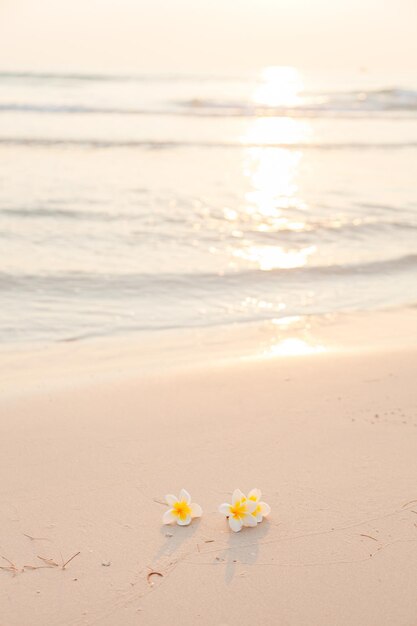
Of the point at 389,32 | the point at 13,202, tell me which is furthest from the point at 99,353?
the point at 389,32

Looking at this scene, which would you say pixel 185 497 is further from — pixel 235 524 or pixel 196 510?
pixel 235 524

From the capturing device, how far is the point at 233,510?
2410 millimetres

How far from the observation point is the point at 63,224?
21.9 feet

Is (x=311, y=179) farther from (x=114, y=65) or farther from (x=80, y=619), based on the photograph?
(x=114, y=65)

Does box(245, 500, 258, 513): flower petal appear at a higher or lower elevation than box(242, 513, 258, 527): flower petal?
higher

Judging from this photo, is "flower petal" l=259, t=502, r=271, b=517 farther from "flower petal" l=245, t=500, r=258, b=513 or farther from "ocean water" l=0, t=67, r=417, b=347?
"ocean water" l=0, t=67, r=417, b=347

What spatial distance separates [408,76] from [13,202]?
2004 cm

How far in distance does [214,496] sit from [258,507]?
21cm

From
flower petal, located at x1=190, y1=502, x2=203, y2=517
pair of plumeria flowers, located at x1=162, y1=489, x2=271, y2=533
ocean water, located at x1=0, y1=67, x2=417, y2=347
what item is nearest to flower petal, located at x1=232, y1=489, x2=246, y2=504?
pair of plumeria flowers, located at x1=162, y1=489, x2=271, y2=533

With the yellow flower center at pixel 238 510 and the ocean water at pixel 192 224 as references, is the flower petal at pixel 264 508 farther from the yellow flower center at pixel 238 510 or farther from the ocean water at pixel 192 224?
the ocean water at pixel 192 224

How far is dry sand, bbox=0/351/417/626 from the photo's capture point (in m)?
2.13

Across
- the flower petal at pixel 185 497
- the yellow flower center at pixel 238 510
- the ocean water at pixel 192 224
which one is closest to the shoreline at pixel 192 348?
the ocean water at pixel 192 224

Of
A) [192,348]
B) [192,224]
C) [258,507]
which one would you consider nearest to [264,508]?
[258,507]

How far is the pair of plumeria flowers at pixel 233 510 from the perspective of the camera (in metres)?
2.41
